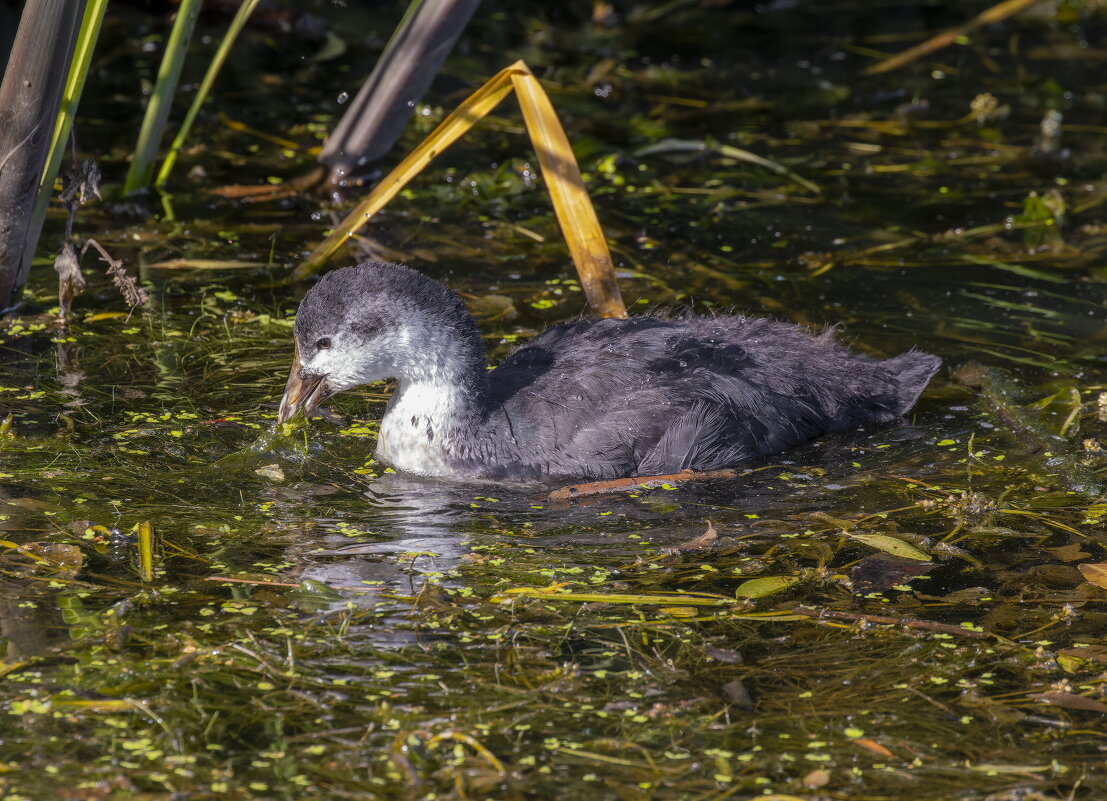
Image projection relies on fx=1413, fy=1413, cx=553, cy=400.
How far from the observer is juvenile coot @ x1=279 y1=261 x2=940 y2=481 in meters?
5.46

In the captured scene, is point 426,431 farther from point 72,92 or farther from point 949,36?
point 949,36

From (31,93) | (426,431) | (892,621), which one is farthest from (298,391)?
(892,621)

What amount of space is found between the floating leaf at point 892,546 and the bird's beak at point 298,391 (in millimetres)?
2164

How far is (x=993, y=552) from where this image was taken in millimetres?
4926

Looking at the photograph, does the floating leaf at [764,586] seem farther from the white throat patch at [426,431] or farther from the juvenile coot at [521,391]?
the white throat patch at [426,431]

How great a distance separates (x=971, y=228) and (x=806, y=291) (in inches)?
51.9

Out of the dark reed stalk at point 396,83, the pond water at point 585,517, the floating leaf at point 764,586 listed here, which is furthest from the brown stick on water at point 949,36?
the floating leaf at point 764,586

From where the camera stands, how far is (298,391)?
18.4ft

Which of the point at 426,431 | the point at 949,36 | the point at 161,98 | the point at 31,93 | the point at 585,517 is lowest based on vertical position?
→ the point at 585,517

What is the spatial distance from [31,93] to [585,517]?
283 centimetres

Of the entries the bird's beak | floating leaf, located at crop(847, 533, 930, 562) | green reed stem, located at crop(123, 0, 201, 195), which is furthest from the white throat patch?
green reed stem, located at crop(123, 0, 201, 195)

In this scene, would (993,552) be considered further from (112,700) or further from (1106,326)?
(112,700)

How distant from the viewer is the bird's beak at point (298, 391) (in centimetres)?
558

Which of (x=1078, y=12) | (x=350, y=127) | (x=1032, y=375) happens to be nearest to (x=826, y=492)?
(x=1032, y=375)
